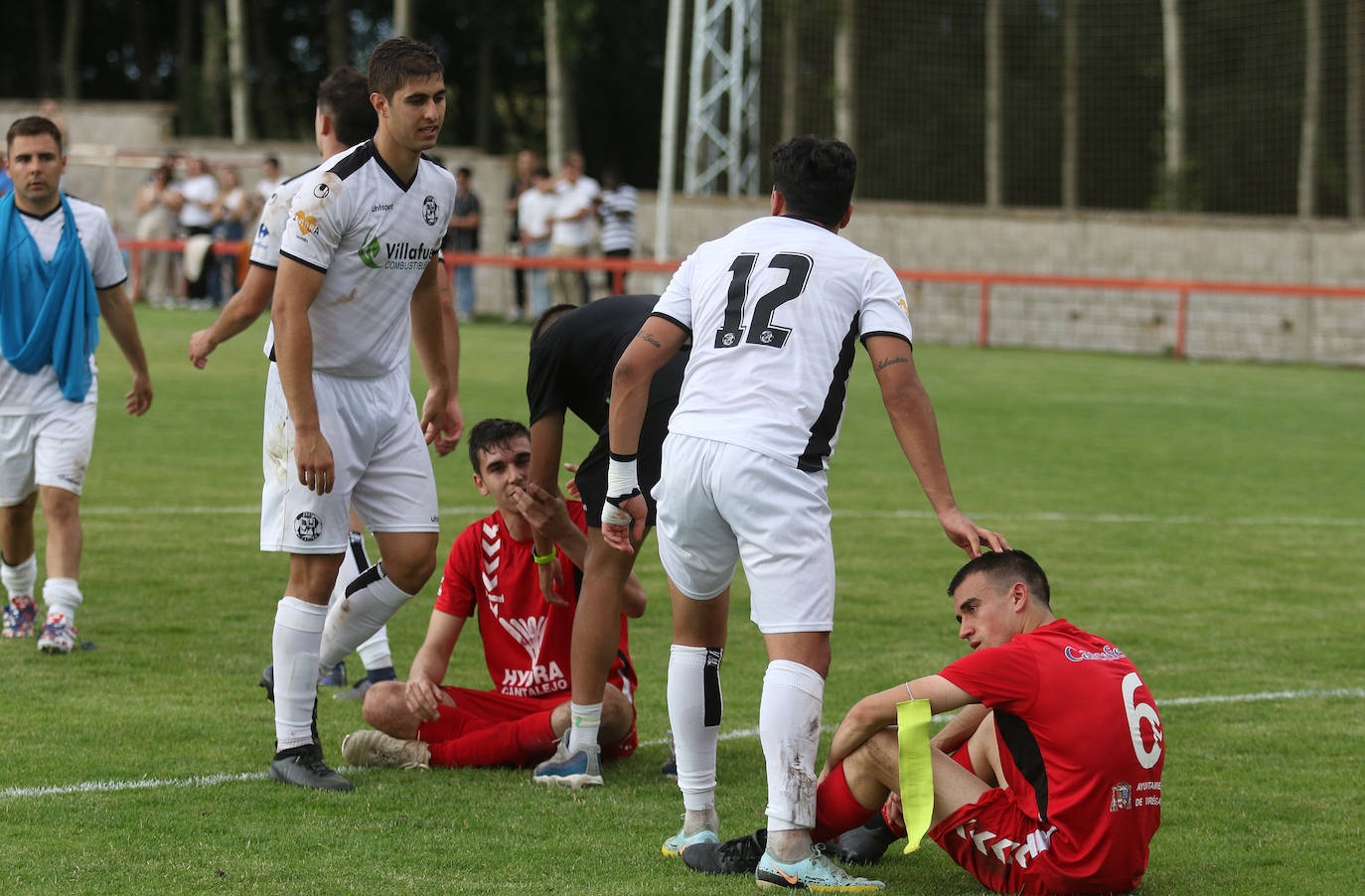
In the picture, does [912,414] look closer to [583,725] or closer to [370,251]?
[583,725]

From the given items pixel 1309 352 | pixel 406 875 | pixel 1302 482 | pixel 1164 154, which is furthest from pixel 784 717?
pixel 1164 154

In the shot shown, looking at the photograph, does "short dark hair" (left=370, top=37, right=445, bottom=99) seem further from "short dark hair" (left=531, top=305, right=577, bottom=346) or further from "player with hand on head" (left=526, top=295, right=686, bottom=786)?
"short dark hair" (left=531, top=305, right=577, bottom=346)


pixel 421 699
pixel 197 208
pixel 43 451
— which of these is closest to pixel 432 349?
pixel 421 699

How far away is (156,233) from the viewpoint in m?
27.6

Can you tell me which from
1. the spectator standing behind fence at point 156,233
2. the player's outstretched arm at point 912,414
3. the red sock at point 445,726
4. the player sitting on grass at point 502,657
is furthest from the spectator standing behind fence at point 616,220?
the player's outstretched arm at point 912,414

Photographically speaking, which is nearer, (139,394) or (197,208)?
(139,394)

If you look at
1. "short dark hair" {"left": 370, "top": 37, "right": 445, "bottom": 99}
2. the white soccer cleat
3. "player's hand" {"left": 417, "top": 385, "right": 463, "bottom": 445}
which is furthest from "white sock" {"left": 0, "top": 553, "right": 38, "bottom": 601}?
"short dark hair" {"left": 370, "top": 37, "right": 445, "bottom": 99}

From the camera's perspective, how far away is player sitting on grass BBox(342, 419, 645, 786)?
18.0 ft

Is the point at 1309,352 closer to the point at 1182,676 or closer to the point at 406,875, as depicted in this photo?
the point at 1182,676

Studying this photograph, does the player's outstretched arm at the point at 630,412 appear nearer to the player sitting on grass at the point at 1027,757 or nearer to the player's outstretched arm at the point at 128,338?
the player sitting on grass at the point at 1027,757

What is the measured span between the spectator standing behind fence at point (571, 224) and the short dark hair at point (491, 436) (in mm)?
18380

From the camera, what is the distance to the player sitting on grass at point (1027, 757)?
404 cm

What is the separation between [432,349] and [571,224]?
18.8 m

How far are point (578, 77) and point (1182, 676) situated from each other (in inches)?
1626
